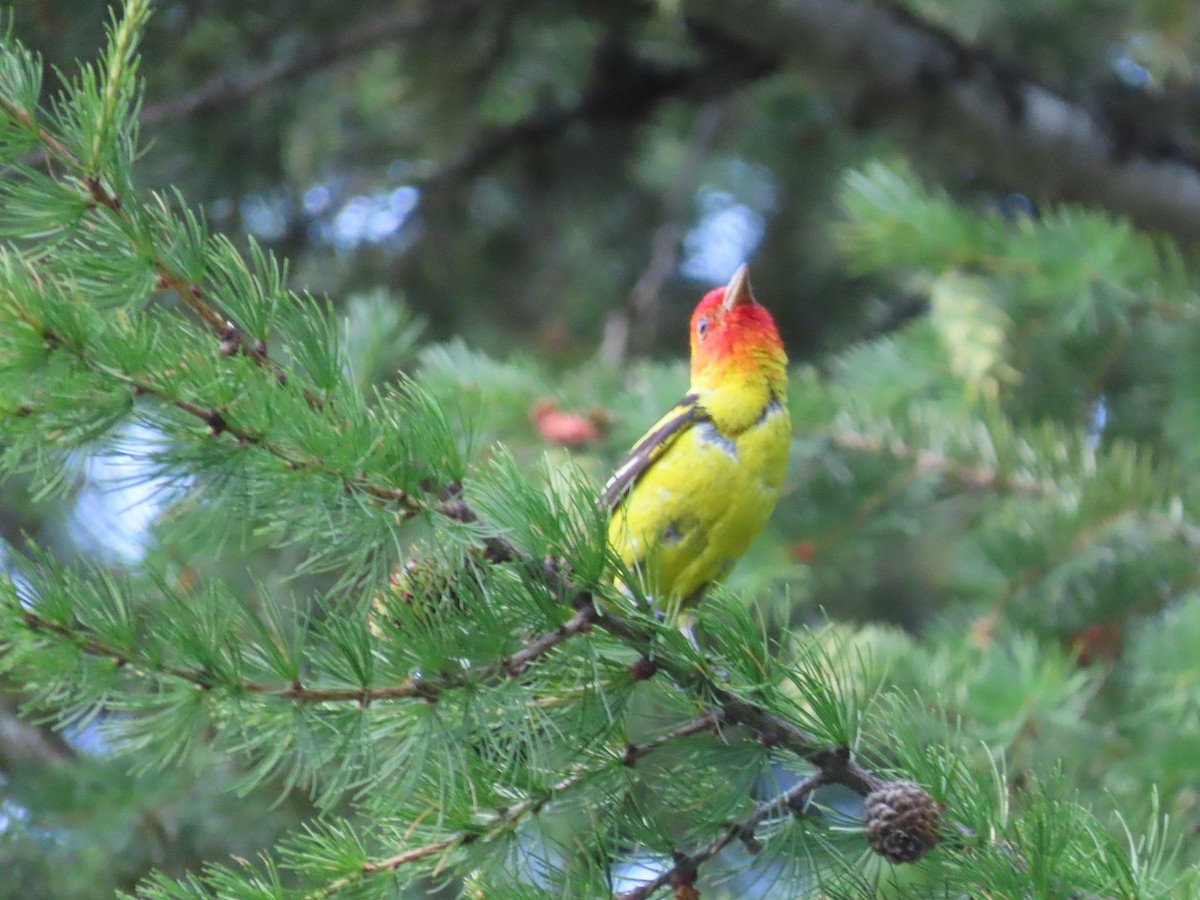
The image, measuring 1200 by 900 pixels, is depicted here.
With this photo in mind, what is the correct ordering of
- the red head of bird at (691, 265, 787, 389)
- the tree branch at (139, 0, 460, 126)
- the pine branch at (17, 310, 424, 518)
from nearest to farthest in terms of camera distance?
1. the pine branch at (17, 310, 424, 518)
2. the red head of bird at (691, 265, 787, 389)
3. the tree branch at (139, 0, 460, 126)

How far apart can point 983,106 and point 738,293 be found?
5.71ft

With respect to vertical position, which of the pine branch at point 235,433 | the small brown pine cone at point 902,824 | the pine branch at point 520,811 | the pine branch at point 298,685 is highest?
the pine branch at point 235,433

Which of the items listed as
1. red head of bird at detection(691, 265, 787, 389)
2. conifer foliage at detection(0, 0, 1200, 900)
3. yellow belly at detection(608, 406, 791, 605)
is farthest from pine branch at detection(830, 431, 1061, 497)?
conifer foliage at detection(0, 0, 1200, 900)

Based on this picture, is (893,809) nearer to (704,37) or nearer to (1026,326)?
(1026,326)

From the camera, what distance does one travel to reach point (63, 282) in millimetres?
1464

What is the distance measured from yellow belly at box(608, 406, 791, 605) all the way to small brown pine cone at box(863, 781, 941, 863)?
37.1 inches

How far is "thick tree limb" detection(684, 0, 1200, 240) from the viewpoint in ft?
13.4

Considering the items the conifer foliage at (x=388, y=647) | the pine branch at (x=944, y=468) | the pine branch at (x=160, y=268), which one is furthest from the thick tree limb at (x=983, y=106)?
the pine branch at (x=160, y=268)

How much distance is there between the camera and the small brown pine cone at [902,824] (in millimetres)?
1509

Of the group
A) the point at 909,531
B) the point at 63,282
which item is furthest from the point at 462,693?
the point at 909,531

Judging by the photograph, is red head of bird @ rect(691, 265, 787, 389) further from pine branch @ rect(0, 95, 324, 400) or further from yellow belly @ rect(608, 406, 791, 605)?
pine branch @ rect(0, 95, 324, 400)

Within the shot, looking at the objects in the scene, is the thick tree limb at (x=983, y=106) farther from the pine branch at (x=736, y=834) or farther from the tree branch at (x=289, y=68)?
the pine branch at (x=736, y=834)

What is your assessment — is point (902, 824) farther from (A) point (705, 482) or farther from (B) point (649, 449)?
(B) point (649, 449)

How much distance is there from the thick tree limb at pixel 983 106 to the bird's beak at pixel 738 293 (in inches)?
52.5
